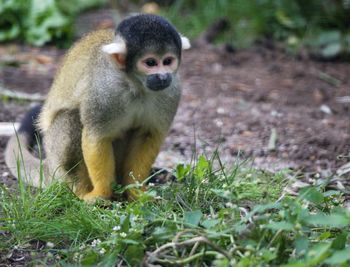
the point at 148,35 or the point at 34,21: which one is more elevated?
the point at 148,35

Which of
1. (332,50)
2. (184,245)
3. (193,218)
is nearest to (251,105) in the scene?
(332,50)

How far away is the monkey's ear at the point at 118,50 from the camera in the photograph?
15.6 ft

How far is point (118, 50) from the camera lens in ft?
15.6

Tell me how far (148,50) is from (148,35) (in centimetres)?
10

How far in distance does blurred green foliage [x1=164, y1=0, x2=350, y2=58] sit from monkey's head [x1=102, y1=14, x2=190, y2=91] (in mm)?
5591

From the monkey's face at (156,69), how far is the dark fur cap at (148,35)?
5 cm

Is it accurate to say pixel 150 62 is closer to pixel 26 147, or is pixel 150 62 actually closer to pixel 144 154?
pixel 144 154

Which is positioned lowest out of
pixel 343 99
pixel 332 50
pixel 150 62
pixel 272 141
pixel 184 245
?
pixel 343 99

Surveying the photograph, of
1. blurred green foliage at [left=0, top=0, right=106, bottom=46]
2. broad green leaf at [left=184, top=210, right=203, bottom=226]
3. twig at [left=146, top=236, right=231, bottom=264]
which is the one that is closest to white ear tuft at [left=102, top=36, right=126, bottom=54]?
broad green leaf at [left=184, top=210, right=203, bottom=226]

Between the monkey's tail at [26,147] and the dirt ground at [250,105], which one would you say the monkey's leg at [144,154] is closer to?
the dirt ground at [250,105]

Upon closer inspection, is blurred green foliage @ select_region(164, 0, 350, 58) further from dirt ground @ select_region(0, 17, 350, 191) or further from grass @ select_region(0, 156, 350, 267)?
grass @ select_region(0, 156, 350, 267)

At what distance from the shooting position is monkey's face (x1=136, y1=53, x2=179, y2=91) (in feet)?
15.5

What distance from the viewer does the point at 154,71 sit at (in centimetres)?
477

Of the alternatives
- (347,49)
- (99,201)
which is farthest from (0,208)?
(347,49)
